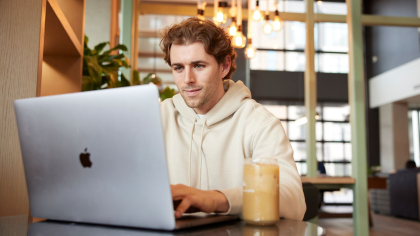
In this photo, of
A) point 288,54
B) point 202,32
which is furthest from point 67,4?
point 288,54

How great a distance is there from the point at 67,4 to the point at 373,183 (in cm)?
656

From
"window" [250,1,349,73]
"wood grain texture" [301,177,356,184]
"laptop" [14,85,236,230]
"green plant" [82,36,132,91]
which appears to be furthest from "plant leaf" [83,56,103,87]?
"window" [250,1,349,73]

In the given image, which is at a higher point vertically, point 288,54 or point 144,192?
point 288,54

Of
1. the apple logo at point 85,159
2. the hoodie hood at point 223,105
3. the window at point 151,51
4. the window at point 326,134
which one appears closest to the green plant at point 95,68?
the hoodie hood at point 223,105

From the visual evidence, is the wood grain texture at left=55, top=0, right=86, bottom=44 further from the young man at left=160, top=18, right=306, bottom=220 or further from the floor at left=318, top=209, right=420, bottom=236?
the floor at left=318, top=209, right=420, bottom=236

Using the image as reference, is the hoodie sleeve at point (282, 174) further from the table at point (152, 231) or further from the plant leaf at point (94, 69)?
the plant leaf at point (94, 69)

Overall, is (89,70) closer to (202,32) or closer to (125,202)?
(202,32)

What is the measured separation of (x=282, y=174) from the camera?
1.01m

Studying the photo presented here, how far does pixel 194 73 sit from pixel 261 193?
727 mm

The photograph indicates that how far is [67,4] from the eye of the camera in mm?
1918

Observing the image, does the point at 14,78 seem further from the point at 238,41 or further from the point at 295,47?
the point at 295,47

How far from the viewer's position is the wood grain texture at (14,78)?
3.84 ft

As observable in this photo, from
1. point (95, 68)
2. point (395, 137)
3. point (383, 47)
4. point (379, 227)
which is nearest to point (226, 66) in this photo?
point (95, 68)

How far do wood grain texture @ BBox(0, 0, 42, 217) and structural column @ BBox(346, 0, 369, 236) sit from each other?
11.0 ft
